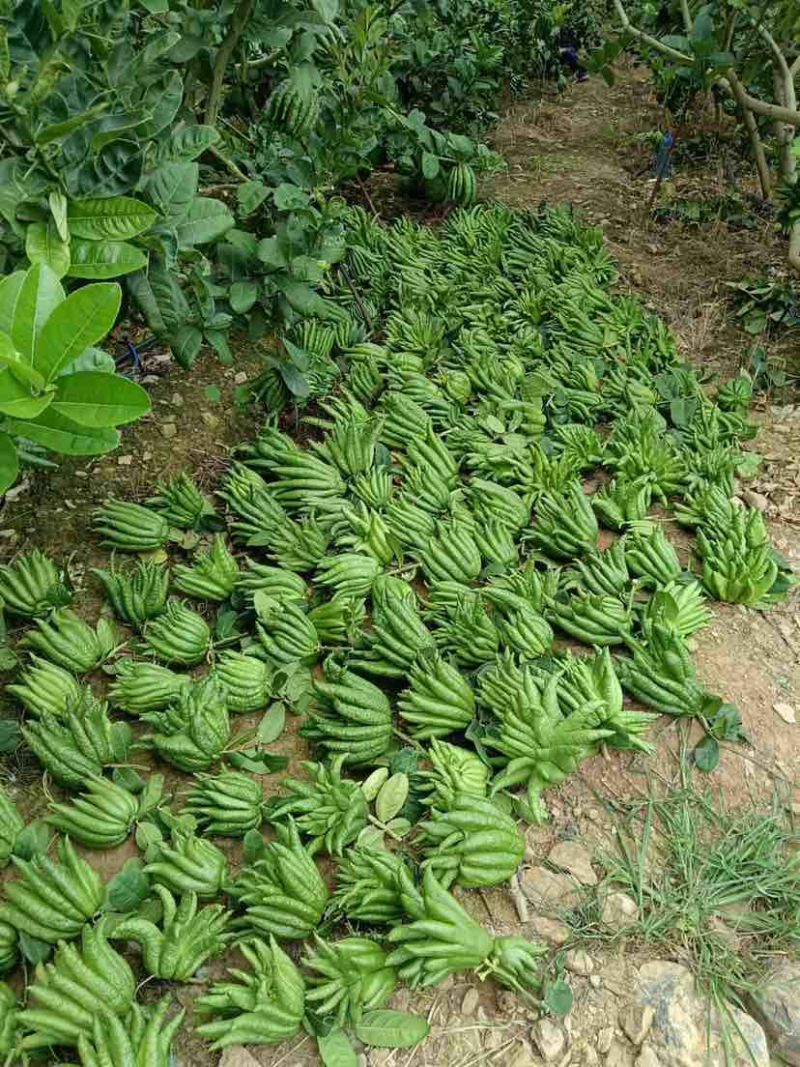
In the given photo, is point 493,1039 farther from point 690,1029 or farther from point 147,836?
point 147,836

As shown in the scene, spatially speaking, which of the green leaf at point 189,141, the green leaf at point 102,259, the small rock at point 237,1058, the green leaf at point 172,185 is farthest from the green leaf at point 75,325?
the small rock at point 237,1058

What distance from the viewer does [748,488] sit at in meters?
2.98

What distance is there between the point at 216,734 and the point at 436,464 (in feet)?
4.02

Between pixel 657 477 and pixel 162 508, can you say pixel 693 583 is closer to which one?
pixel 657 477

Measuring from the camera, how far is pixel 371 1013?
160cm

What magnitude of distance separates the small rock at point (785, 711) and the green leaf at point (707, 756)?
0.82 feet

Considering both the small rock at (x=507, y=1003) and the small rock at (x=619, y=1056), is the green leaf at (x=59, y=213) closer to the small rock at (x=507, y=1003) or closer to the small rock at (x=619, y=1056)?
the small rock at (x=507, y=1003)

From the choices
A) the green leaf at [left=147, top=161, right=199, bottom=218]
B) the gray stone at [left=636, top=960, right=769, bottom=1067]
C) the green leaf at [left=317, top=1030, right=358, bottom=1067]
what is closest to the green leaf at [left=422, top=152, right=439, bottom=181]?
the green leaf at [left=147, top=161, right=199, bottom=218]

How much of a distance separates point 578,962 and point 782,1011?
39cm

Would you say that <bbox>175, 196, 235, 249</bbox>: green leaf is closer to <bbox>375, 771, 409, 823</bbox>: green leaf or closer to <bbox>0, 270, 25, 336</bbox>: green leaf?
<bbox>0, 270, 25, 336</bbox>: green leaf

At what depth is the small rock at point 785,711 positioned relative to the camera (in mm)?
2209

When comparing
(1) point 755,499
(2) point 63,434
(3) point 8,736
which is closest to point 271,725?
(3) point 8,736

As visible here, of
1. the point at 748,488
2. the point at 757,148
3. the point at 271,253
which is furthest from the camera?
the point at 757,148

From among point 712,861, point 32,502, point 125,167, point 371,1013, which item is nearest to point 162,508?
point 32,502
